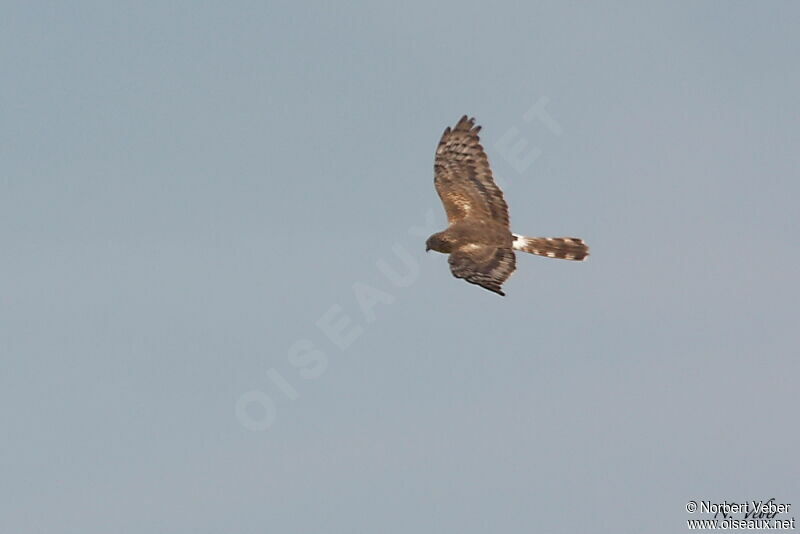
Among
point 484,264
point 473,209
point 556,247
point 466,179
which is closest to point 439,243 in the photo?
point 473,209

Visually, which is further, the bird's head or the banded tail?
the banded tail

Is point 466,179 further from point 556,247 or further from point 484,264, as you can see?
point 484,264

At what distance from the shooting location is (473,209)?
24.5 m

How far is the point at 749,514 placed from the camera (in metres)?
21.1

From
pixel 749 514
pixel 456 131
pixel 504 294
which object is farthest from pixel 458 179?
pixel 749 514

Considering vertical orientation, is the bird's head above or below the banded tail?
below

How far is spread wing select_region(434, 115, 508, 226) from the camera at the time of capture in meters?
24.4

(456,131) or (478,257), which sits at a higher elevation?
(456,131)

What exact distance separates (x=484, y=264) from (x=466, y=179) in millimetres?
2463

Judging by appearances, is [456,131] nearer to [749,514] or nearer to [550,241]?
[550,241]

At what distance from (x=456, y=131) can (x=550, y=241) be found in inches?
94.9

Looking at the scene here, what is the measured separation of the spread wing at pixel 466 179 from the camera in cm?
2441

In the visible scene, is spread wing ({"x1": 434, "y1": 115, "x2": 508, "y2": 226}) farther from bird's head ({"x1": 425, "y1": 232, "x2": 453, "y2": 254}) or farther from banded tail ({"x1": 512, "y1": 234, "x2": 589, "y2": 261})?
bird's head ({"x1": 425, "y1": 232, "x2": 453, "y2": 254})

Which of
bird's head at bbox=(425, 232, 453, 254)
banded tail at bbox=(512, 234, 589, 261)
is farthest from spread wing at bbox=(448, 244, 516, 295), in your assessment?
banded tail at bbox=(512, 234, 589, 261)
